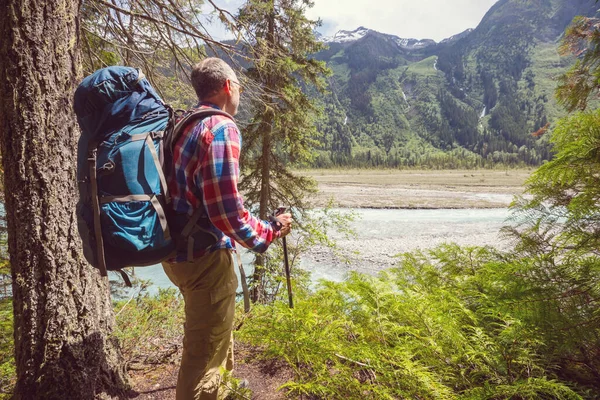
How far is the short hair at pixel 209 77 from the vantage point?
1.92 metres

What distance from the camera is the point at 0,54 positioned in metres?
1.94

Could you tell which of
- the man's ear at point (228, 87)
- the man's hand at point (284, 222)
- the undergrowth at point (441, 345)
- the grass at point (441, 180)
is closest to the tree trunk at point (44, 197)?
the man's ear at point (228, 87)

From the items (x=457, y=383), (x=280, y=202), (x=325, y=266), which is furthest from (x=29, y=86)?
(x=325, y=266)

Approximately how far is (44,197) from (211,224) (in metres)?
1.06

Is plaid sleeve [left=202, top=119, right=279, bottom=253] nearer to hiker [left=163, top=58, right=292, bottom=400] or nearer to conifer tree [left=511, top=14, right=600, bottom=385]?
hiker [left=163, top=58, right=292, bottom=400]

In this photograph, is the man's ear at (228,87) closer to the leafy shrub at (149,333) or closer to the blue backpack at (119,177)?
the blue backpack at (119,177)

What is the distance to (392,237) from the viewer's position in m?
22.0

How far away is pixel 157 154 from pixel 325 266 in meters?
14.8

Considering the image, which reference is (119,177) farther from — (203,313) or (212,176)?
(203,313)

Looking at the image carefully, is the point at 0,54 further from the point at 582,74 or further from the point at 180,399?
the point at 582,74

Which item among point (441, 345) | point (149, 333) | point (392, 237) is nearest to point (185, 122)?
point (441, 345)

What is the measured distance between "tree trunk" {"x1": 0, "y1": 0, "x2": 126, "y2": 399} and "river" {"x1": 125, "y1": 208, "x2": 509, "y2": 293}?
8912mm

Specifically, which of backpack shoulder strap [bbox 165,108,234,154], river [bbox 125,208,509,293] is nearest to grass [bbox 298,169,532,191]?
river [bbox 125,208,509,293]

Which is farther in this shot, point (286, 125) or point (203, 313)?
point (286, 125)
